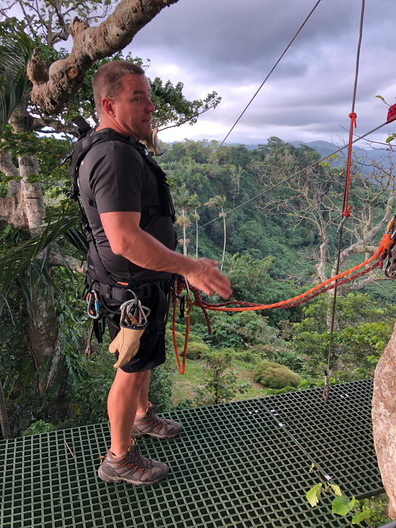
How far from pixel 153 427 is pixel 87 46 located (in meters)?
1.76

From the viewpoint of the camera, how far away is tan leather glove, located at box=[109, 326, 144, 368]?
1360 mm

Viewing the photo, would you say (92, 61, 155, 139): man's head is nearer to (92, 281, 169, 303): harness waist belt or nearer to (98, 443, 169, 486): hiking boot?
(92, 281, 169, 303): harness waist belt

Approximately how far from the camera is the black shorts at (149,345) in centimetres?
143

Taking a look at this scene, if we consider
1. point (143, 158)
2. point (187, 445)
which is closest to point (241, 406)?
point (187, 445)

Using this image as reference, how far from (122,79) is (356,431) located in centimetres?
197

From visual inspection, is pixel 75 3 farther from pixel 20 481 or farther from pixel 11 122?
pixel 20 481

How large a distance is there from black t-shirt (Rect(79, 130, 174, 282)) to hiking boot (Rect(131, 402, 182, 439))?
86 cm

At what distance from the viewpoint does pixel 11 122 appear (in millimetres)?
2645

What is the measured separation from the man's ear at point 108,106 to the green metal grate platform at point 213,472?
1462 mm

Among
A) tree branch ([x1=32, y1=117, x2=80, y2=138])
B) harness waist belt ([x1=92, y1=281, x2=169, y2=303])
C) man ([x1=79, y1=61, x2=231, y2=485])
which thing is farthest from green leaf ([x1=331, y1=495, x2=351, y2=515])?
tree branch ([x1=32, y1=117, x2=80, y2=138])

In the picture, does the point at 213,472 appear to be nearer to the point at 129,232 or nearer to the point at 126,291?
the point at 126,291

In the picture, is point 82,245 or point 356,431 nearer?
point 356,431

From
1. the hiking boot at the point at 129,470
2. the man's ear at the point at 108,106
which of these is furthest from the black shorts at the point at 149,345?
the man's ear at the point at 108,106

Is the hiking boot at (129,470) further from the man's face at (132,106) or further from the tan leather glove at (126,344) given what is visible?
the man's face at (132,106)
